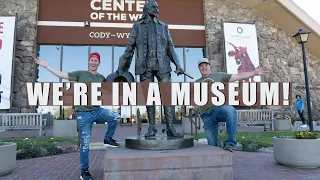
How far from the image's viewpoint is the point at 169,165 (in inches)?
134

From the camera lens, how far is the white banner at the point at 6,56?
12508 mm

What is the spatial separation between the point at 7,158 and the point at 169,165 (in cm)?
281

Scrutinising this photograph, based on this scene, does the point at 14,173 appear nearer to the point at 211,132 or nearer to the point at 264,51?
the point at 211,132

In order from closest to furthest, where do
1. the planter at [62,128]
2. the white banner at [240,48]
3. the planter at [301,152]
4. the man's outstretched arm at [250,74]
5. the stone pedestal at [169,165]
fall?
the stone pedestal at [169,165]
the man's outstretched arm at [250,74]
the planter at [301,152]
the planter at [62,128]
the white banner at [240,48]

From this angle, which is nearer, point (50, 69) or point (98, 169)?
point (50, 69)

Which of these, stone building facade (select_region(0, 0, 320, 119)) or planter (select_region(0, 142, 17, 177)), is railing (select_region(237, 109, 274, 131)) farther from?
planter (select_region(0, 142, 17, 177))

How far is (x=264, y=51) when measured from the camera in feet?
52.9

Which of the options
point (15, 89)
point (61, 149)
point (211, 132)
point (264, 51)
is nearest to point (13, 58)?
point (15, 89)

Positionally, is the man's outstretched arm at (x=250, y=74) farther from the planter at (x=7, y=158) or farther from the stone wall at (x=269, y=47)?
the stone wall at (x=269, y=47)

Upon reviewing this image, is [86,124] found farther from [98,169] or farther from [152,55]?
[152,55]

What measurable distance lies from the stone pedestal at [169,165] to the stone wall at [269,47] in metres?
12.2

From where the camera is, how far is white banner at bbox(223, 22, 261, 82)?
14.6 m

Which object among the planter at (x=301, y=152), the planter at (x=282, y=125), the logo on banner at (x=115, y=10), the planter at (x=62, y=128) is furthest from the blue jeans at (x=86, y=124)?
the logo on banner at (x=115, y=10)

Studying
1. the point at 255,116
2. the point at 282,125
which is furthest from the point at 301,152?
the point at 282,125
